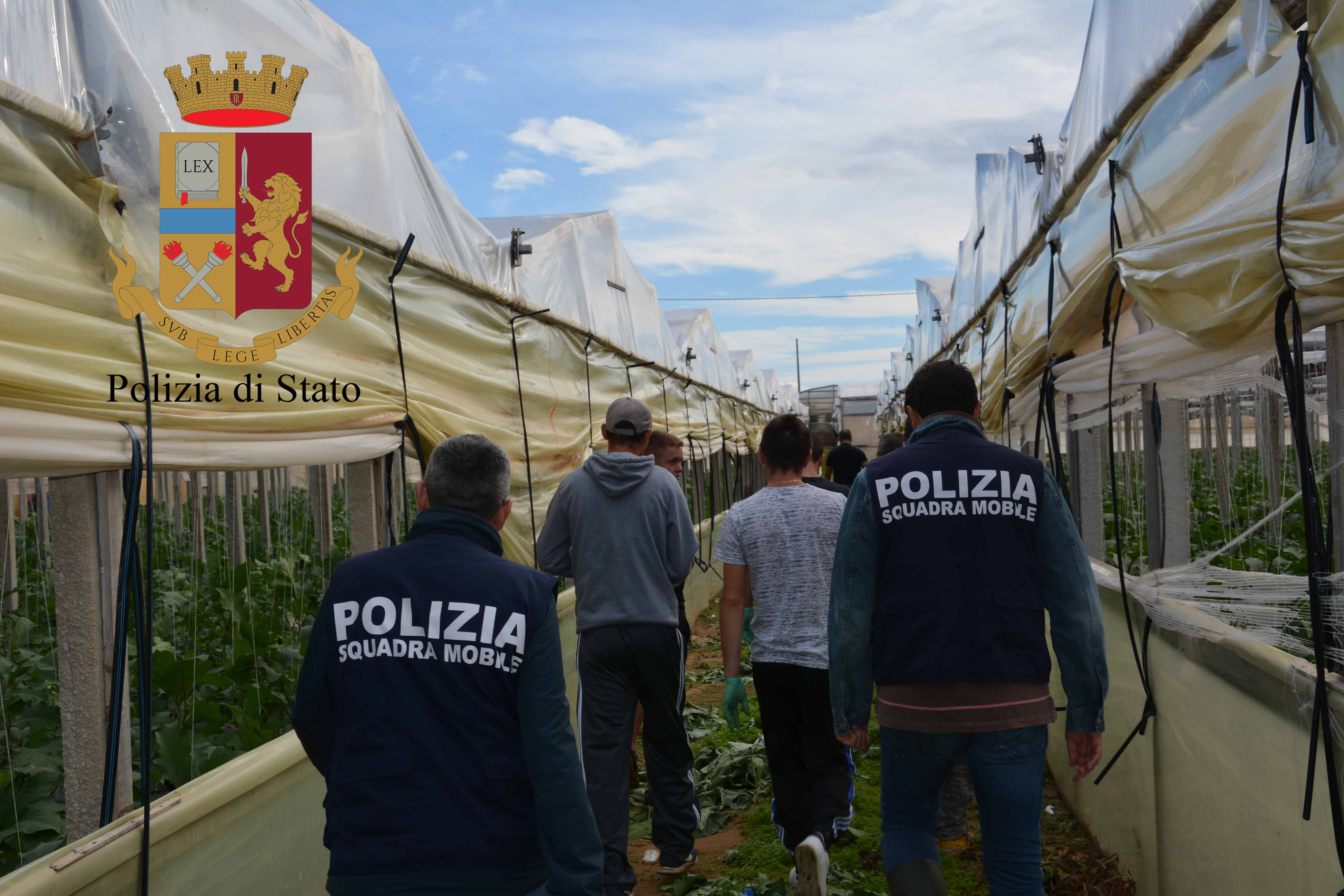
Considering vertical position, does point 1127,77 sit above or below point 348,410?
above

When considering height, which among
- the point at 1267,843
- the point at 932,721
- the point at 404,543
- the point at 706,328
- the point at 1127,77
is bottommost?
the point at 1267,843

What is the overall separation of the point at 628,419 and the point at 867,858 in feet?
7.65

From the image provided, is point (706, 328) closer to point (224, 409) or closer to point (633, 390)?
point (633, 390)

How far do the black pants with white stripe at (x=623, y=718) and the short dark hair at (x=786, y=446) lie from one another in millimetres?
841

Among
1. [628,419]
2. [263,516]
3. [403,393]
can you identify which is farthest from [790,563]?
[263,516]

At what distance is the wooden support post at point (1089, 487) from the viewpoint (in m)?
5.24

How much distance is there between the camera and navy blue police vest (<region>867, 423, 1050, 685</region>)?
2729 mm

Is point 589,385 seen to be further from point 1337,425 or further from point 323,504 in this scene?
point 1337,425

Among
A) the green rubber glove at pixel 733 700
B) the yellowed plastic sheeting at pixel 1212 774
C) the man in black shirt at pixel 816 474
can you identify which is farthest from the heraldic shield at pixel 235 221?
the yellowed plastic sheeting at pixel 1212 774

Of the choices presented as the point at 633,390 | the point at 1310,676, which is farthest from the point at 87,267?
the point at 633,390

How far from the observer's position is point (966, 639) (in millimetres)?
2730

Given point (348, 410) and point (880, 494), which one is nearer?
point (880, 494)

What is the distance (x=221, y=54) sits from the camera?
3273 millimetres

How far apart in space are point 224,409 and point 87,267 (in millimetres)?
561
